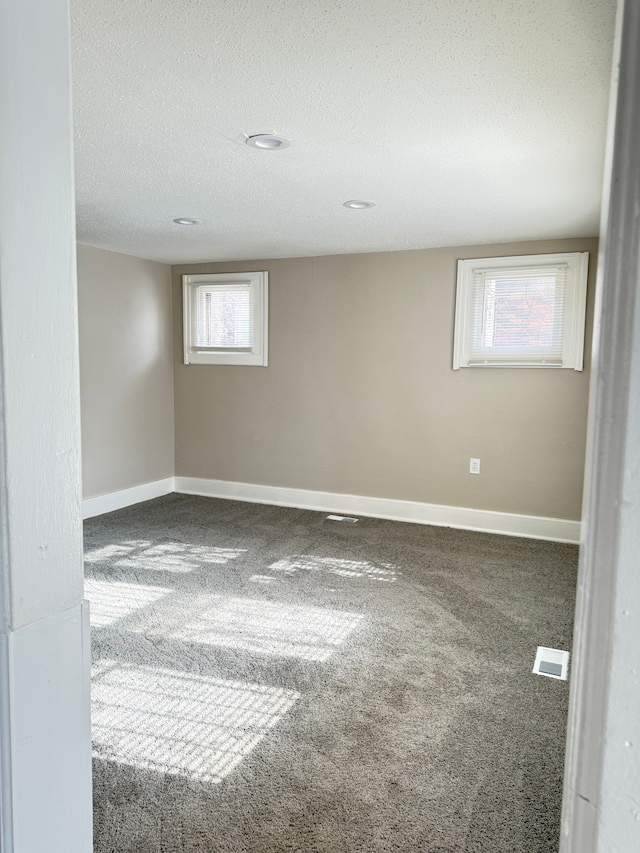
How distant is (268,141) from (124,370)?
10.8ft

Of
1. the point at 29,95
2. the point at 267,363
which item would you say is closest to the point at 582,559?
the point at 29,95

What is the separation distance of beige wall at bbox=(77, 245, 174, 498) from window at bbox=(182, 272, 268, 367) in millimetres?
246

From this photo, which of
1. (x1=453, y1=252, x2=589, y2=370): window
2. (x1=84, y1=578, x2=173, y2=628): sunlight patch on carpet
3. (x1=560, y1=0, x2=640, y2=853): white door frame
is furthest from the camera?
(x1=453, y1=252, x2=589, y2=370): window

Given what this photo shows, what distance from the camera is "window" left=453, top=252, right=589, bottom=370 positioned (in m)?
4.32

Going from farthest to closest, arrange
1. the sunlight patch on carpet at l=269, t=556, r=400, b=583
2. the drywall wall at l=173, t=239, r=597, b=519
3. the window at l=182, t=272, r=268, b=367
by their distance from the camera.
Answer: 1. the window at l=182, t=272, r=268, b=367
2. the drywall wall at l=173, t=239, r=597, b=519
3. the sunlight patch on carpet at l=269, t=556, r=400, b=583

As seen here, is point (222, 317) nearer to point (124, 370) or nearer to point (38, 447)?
point (124, 370)

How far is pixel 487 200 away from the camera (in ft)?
10.9

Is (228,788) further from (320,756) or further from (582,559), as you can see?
(582,559)

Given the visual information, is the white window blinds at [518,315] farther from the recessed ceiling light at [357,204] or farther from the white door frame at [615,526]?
the white door frame at [615,526]

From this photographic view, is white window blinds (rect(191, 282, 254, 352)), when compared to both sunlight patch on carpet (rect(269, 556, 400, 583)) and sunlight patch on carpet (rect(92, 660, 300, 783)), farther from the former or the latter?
sunlight patch on carpet (rect(92, 660, 300, 783))

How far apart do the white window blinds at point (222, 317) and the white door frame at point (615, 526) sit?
5.10 meters

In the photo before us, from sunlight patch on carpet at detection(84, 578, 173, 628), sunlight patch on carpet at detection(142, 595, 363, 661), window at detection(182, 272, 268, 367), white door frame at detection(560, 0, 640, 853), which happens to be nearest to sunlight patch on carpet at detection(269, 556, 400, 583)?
sunlight patch on carpet at detection(142, 595, 363, 661)

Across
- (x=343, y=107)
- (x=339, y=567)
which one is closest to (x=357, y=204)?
(x=343, y=107)

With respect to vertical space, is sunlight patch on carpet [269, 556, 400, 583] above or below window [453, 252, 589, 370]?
below
